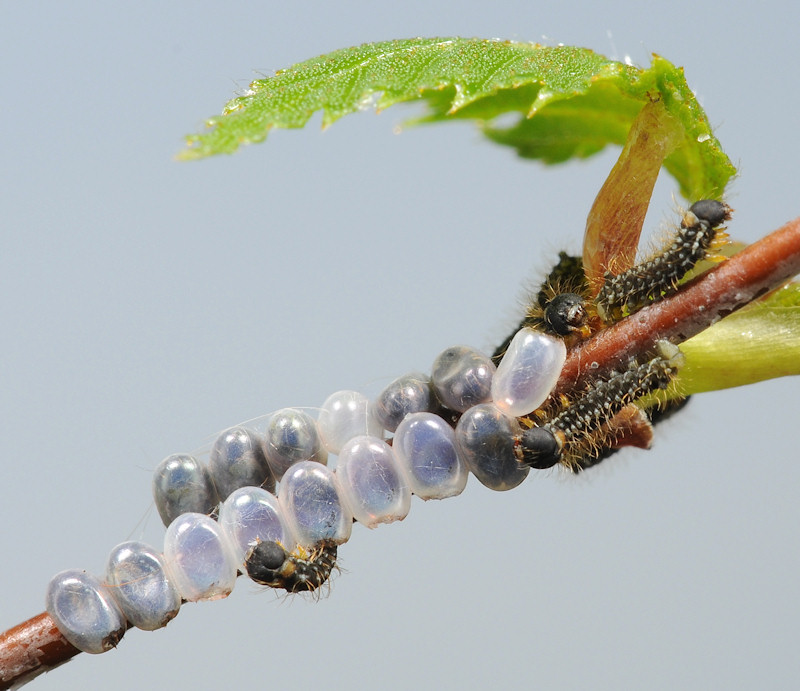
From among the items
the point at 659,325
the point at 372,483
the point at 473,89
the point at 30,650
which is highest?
the point at 473,89

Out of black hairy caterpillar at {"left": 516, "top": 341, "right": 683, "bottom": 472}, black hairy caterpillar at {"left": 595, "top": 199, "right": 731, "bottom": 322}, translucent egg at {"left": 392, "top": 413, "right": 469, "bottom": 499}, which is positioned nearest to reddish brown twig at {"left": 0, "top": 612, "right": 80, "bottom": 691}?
translucent egg at {"left": 392, "top": 413, "right": 469, "bottom": 499}

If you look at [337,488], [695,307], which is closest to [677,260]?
[695,307]

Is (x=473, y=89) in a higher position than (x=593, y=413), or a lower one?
higher

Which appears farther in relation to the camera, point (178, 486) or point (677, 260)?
point (178, 486)

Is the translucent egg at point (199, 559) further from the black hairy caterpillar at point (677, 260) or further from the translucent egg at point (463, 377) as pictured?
the black hairy caterpillar at point (677, 260)

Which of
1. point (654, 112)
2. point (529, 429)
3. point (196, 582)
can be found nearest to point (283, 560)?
point (196, 582)

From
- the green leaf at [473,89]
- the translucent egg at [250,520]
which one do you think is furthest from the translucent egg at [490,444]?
the green leaf at [473,89]

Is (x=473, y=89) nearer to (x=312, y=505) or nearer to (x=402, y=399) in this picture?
(x=402, y=399)

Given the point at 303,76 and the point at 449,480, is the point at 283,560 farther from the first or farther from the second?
the point at 303,76
